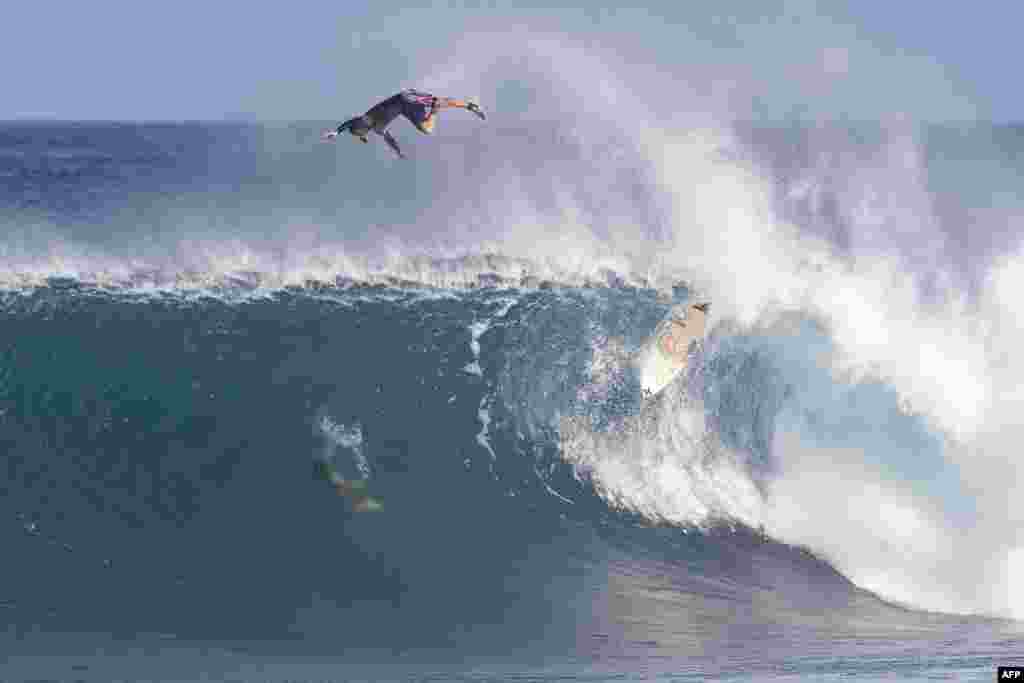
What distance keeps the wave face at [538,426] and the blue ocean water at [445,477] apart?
49 millimetres

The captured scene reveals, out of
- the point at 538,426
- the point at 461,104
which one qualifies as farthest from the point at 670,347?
the point at 461,104

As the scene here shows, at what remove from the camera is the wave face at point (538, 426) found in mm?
19156

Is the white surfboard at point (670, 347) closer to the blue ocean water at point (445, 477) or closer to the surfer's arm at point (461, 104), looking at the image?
the blue ocean water at point (445, 477)

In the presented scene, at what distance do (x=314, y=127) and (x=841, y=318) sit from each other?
4811cm

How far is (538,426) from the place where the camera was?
898 inches

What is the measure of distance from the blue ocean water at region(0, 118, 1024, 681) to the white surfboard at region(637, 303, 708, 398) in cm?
21

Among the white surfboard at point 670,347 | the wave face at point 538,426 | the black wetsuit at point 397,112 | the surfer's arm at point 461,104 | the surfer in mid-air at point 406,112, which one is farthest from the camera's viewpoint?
the white surfboard at point 670,347

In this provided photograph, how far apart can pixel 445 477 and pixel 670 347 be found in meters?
3.82

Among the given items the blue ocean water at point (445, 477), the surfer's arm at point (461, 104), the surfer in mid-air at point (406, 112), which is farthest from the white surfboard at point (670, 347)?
the surfer's arm at point (461, 104)

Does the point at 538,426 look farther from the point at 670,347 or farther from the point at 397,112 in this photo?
the point at 397,112

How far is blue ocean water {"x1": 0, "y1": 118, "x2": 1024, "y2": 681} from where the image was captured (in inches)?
711

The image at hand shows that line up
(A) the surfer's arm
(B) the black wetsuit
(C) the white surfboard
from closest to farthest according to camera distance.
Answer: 1. (A) the surfer's arm
2. (B) the black wetsuit
3. (C) the white surfboard

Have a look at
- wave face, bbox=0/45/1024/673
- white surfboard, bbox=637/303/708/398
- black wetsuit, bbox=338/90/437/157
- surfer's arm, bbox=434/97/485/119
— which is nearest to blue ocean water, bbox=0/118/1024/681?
wave face, bbox=0/45/1024/673

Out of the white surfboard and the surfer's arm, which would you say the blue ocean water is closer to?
the white surfboard
